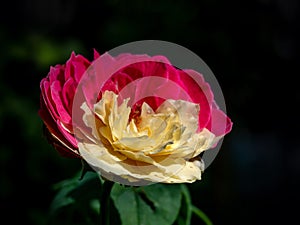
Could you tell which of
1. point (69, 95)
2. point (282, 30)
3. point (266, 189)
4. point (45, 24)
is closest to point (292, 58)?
point (282, 30)

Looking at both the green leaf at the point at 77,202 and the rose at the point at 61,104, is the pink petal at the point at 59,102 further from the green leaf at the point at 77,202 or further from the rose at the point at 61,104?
the green leaf at the point at 77,202

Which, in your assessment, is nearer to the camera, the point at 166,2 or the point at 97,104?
the point at 97,104

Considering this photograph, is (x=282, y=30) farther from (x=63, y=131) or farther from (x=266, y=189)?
(x=63, y=131)

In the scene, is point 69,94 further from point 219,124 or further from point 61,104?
point 219,124

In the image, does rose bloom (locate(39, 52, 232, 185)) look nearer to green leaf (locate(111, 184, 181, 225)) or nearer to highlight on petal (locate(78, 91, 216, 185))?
highlight on petal (locate(78, 91, 216, 185))

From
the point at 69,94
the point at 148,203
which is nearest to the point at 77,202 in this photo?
the point at 148,203
